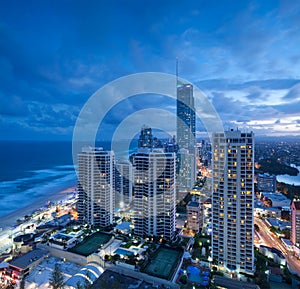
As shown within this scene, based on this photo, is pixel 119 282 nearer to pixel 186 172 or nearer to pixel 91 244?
pixel 91 244

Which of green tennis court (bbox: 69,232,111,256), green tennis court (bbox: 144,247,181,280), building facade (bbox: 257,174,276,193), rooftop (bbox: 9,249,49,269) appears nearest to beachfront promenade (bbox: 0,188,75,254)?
rooftop (bbox: 9,249,49,269)

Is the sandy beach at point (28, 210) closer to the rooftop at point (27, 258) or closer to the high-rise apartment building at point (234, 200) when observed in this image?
the rooftop at point (27, 258)

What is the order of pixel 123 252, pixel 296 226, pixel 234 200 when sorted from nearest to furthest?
pixel 234 200, pixel 123 252, pixel 296 226

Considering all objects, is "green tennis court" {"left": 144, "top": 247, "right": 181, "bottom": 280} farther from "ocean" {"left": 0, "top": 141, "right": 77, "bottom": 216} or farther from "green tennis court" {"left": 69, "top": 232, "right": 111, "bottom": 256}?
"ocean" {"left": 0, "top": 141, "right": 77, "bottom": 216}

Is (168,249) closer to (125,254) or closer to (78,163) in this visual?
(125,254)

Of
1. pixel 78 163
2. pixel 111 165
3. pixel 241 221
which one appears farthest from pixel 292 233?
pixel 78 163

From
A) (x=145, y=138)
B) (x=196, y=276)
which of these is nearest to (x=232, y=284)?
(x=196, y=276)

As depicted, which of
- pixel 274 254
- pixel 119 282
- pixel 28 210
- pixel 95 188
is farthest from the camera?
pixel 28 210

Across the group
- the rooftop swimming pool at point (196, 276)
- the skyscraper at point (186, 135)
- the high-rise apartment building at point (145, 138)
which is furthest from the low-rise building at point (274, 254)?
the high-rise apartment building at point (145, 138)
